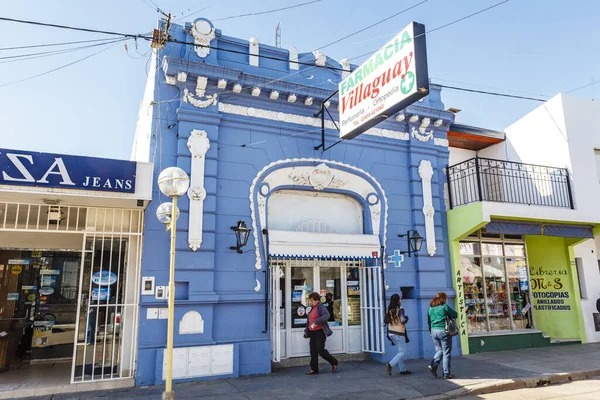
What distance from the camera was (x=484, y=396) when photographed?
7516 mm

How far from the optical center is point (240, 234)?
29.2ft

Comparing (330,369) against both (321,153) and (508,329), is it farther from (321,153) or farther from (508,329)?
(508,329)

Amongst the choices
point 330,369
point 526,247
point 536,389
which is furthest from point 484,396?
point 526,247

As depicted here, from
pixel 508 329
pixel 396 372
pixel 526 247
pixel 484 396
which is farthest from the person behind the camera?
pixel 526 247

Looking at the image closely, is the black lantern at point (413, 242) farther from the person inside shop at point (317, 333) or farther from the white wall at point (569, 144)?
the white wall at point (569, 144)

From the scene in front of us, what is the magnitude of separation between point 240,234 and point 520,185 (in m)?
8.57

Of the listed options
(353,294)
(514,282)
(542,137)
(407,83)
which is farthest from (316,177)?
(542,137)

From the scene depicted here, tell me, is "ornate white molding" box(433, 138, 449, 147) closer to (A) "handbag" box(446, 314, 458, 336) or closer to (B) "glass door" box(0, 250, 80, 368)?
(A) "handbag" box(446, 314, 458, 336)

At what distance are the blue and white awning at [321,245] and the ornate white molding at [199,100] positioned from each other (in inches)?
119

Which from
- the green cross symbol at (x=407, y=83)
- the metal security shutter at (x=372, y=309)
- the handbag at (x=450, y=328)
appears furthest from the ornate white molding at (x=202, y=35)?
the handbag at (x=450, y=328)

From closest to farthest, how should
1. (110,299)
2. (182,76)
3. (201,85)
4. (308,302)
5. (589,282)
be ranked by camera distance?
(110,299) < (182,76) < (201,85) < (308,302) < (589,282)

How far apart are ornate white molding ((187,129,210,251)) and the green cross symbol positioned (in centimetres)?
410

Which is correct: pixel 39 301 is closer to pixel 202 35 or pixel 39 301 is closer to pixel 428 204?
pixel 202 35

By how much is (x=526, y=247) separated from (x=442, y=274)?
3.87 m
